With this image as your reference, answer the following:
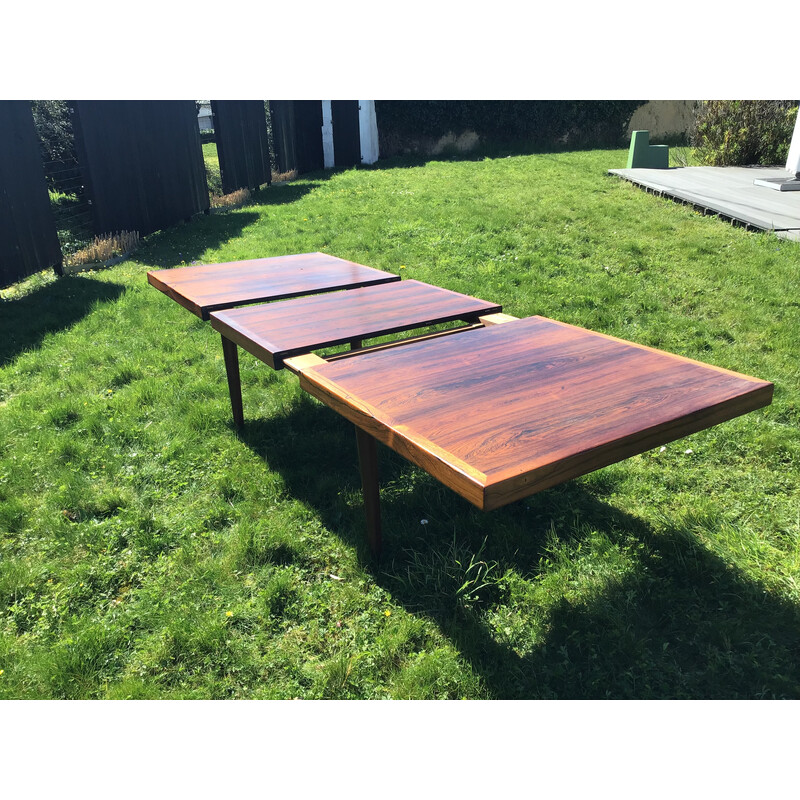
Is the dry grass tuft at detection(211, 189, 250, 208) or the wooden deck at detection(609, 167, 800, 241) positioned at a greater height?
the wooden deck at detection(609, 167, 800, 241)

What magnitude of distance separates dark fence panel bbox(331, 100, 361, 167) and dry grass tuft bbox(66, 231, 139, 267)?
26.7 ft

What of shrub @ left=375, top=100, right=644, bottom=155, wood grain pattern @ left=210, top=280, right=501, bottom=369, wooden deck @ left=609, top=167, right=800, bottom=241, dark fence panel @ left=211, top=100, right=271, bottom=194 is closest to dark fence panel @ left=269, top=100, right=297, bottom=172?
dark fence panel @ left=211, top=100, right=271, bottom=194

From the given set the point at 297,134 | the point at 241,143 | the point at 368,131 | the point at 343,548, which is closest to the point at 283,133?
the point at 297,134

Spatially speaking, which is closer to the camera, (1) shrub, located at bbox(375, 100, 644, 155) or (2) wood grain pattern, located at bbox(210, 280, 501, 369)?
(2) wood grain pattern, located at bbox(210, 280, 501, 369)

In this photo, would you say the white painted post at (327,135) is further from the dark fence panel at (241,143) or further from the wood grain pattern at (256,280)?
the wood grain pattern at (256,280)

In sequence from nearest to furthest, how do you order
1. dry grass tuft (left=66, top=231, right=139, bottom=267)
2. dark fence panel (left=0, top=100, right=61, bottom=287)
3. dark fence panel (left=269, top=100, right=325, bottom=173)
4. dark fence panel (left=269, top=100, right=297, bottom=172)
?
dark fence panel (left=0, top=100, right=61, bottom=287), dry grass tuft (left=66, top=231, right=139, bottom=267), dark fence panel (left=269, top=100, right=297, bottom=172), dark fence panel (left=269, top=100, right=325, bottom=173)

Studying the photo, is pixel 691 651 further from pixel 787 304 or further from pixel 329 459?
pixel 787 304

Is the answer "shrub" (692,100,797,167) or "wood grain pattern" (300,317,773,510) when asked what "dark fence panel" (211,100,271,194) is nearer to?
"shrub" (692,100,797,167)

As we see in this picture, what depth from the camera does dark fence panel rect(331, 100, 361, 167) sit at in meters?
14.9

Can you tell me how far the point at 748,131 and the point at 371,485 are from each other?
12.3m

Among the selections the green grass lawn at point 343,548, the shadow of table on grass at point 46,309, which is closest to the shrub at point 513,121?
the shadow of table on grass at point 46,309

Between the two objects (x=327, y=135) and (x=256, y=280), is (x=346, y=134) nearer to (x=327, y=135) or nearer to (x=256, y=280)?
(x=327, y=135)

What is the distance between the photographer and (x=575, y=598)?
8.10ft

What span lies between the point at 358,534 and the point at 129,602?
3.28 ft
